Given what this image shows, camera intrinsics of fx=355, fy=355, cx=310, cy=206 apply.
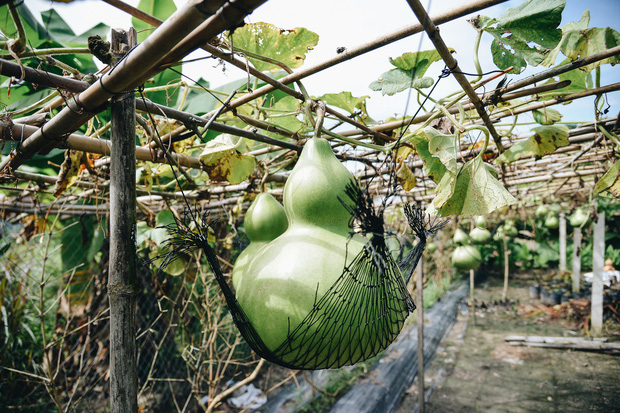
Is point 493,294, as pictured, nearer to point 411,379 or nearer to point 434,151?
point 411,379

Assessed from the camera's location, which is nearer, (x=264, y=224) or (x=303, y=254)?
(x=303, y=254)

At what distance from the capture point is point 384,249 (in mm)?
682

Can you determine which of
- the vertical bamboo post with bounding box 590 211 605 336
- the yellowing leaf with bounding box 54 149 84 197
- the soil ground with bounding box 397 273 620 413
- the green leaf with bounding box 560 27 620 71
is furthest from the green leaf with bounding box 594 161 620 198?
the vertical bamboo post with bounding box 590 211 605 336

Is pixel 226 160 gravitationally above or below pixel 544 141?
below

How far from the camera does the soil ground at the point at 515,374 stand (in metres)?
4.52

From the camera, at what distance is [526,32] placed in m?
0.83

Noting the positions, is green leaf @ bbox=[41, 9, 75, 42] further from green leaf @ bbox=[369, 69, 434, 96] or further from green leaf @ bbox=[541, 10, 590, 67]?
green leaf @ bbox=[541, 10, 590, 67]

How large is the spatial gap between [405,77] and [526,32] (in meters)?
0.30

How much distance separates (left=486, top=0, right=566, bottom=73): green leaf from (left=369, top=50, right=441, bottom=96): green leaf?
6.4 inches

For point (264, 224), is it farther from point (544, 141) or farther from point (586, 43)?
point (544, 141)

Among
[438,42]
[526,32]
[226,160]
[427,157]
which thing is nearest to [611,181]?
[427,157]

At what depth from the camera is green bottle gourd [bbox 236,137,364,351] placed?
2.25 ft

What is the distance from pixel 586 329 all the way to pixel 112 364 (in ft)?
27.7

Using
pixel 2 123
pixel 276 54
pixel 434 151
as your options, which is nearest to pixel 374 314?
pixel 434 151
